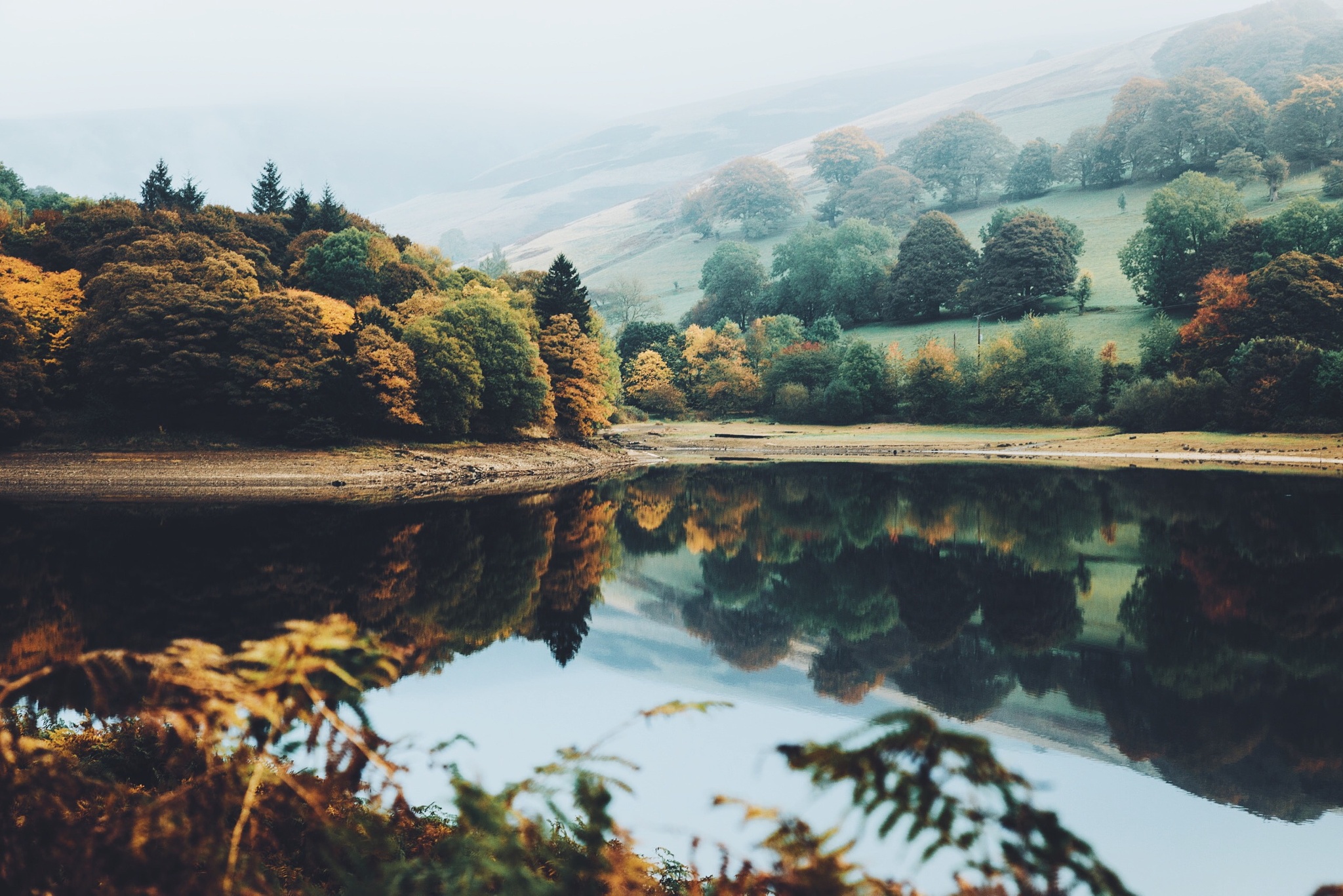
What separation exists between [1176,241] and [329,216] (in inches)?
2792

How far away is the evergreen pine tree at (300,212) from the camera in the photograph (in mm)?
67250

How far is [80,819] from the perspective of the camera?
351 cm

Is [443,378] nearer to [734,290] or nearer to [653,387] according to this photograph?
[653,387]

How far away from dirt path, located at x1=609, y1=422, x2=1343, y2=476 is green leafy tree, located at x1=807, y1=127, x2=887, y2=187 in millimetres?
96638

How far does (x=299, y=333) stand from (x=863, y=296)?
65.8m

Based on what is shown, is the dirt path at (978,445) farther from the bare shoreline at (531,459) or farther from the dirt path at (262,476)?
the dirt path at (262,476)

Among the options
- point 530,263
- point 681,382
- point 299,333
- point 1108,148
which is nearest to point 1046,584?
point 299,333

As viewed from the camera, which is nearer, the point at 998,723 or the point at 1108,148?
the point at 998,723

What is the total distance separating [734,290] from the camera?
4168 inches

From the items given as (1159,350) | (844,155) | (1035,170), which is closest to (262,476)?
(1159,350)

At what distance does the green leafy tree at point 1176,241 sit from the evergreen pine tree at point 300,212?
231ft

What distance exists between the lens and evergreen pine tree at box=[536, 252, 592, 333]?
5741 centimetres

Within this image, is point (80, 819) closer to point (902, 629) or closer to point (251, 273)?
point (902, 629)

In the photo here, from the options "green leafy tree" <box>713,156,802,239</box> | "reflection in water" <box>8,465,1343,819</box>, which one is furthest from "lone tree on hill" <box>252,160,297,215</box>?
"green leafy tree" <box>713,156,802,239</box>
